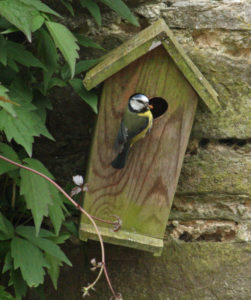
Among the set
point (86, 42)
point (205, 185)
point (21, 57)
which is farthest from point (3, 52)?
point (205, 185)

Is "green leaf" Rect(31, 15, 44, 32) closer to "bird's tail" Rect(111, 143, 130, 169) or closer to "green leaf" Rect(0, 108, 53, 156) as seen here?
"green leaf" Rect(0, 108, 53, 156)

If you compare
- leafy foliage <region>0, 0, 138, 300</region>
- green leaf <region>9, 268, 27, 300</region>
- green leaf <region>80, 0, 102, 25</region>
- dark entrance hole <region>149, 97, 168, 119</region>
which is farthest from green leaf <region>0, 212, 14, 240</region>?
green leaf <region>80, 0, 102, 25</region>

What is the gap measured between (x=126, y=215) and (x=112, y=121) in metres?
0.33

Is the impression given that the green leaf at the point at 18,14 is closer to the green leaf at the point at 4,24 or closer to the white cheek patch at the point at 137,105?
the green leaf at the point at 4,24

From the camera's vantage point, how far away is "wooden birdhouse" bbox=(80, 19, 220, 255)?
1.64 m

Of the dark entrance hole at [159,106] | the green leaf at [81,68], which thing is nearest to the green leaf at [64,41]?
the green leaf at [81,68]

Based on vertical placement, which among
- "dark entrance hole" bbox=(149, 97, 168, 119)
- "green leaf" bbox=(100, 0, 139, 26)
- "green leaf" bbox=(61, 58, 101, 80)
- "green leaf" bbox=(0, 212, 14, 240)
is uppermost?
"green leaf" bbox=(100, 0, 139, 26)

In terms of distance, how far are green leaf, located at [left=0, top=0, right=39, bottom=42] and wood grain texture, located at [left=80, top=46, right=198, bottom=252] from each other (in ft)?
1.36

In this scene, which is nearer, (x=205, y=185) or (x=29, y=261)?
(x=29, y=261)

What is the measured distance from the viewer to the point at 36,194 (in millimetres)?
1443

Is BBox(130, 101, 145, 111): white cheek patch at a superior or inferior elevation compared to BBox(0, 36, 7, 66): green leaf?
inferior

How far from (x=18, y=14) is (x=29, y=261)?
71 cm

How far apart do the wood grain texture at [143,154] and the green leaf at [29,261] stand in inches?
8.6

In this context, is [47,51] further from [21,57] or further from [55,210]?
[55,210]
